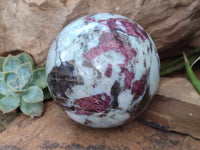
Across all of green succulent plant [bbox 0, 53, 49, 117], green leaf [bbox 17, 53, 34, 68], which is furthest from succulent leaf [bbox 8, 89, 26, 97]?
green leaf [bbox 17, 53, 34, 68]

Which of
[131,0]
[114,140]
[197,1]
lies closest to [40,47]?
[131,0]

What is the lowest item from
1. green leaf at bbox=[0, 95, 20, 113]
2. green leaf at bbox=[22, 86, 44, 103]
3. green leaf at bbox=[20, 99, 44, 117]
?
green leaf at bbox=[20, 99, 44, 117]

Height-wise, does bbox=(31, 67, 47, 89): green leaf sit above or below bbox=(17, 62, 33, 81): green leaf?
below

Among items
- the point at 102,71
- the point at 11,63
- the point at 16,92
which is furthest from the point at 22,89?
the point at 102,71

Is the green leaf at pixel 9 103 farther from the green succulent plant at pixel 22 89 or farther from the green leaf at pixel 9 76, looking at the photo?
the green leaf at pixel 9 76

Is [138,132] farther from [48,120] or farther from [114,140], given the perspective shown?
[48,120]

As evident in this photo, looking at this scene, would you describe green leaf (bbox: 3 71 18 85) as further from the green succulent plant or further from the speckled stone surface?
the speckled stone surface

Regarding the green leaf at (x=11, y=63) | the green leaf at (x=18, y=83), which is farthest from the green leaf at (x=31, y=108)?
the green leaf at (x=11, y=63)
